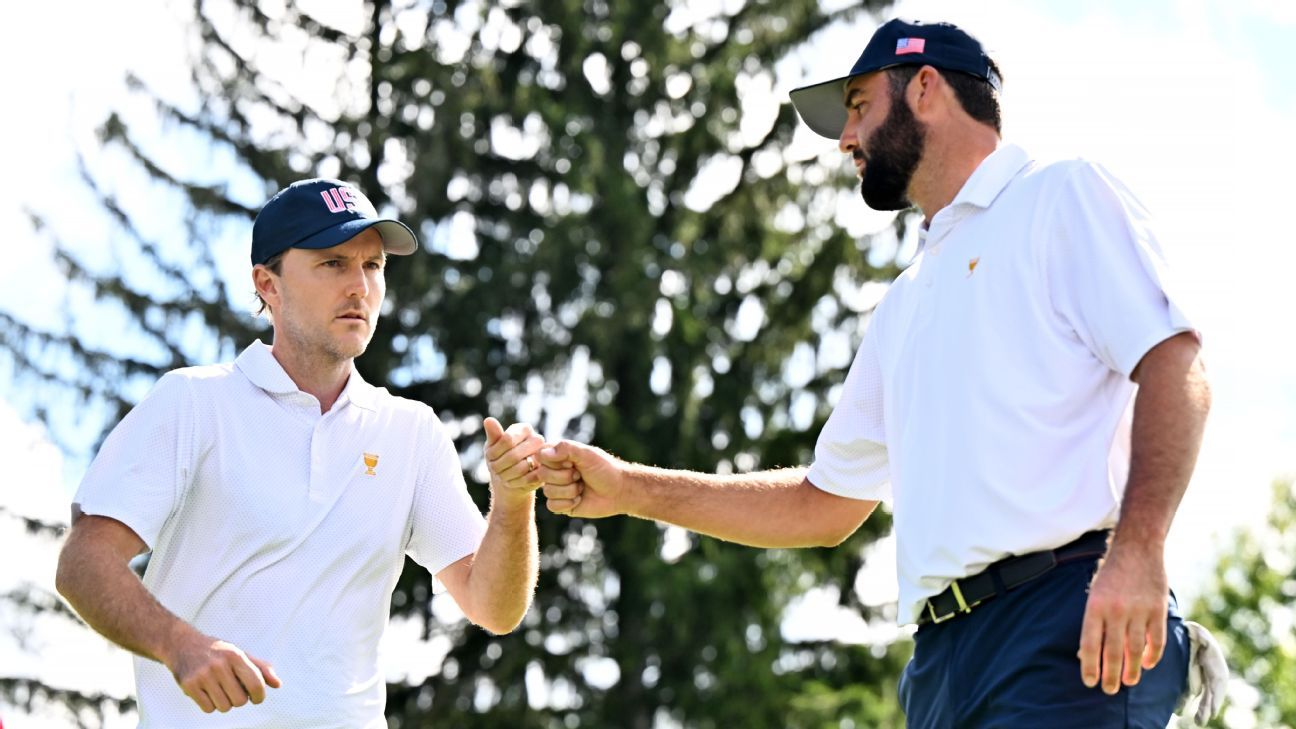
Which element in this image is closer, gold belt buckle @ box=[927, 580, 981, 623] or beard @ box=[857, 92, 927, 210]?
gold belt buckle @ box=[927, 580, 981, 623]

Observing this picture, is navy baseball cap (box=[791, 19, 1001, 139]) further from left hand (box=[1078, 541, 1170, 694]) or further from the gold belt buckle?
left hand (box=[1078, 541, 1170, 694])

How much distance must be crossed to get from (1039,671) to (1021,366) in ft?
2.34

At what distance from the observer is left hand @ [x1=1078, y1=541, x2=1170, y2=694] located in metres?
3.57

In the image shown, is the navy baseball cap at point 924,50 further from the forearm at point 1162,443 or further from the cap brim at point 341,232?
the cap brim at point 341,232

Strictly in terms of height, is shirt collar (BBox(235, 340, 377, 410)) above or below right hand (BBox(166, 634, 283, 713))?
above

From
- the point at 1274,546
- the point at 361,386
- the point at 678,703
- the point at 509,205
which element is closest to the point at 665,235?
the point at 509,205

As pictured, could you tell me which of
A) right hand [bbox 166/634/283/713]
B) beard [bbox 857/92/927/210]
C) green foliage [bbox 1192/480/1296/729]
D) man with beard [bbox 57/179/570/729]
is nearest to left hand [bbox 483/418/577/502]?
man with beard [bbox 57/179/570/729]

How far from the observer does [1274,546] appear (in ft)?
135

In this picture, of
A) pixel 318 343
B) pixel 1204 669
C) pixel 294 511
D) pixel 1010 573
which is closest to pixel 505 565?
pixel 294 511

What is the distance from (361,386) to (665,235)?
15.4m

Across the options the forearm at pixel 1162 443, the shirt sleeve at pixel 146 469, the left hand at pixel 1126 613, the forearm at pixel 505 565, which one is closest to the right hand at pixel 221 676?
the shirt sleeve at pixel 146 469

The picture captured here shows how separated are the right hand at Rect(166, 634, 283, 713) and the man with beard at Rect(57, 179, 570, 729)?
0.02m

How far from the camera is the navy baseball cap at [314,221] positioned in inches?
204

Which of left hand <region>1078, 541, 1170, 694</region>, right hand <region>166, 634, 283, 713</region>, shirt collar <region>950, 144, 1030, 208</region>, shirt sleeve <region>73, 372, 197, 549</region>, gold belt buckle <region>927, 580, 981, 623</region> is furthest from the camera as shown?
shirt sleeve <region>73, 372, 197, 549</region>
